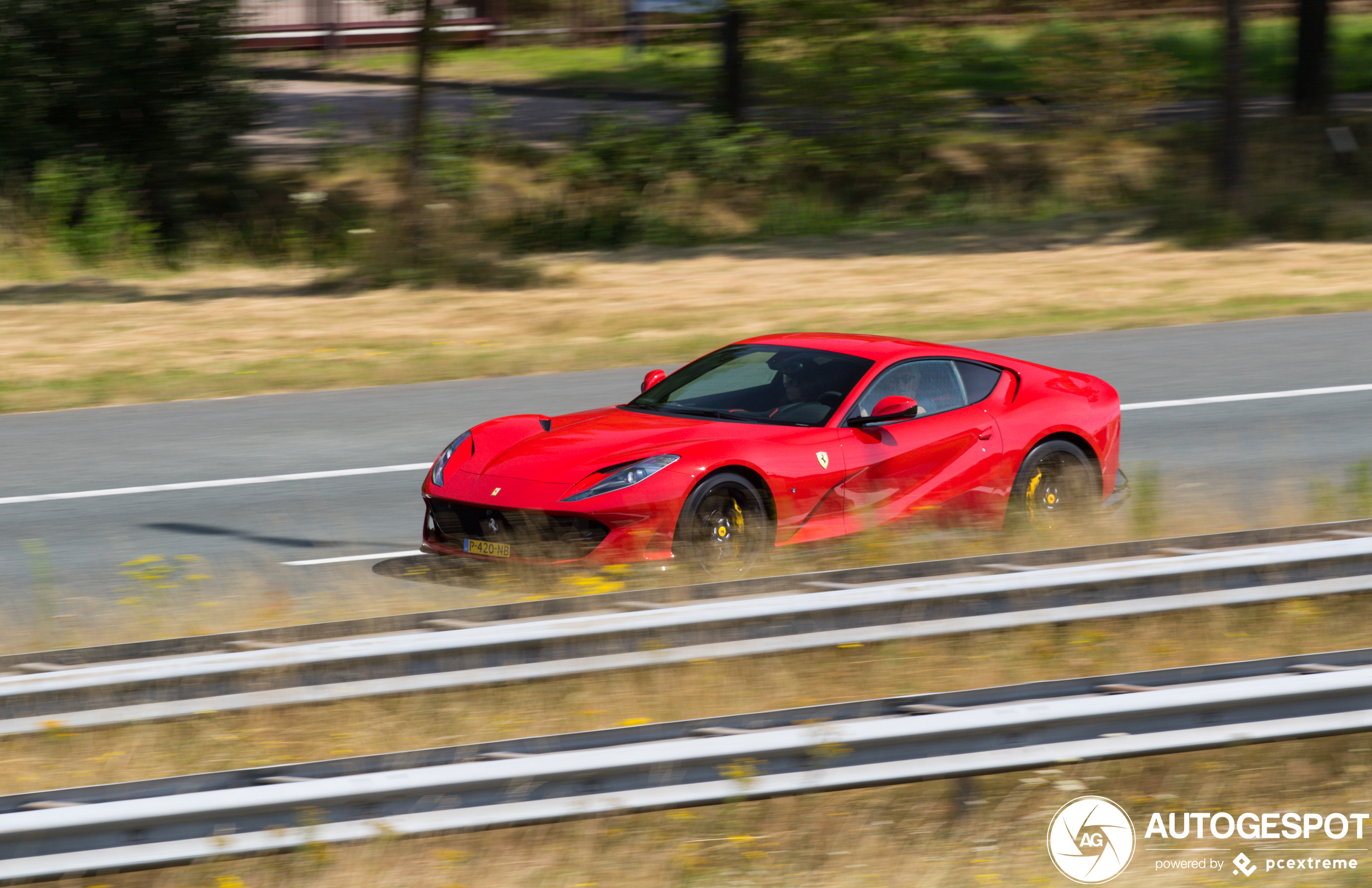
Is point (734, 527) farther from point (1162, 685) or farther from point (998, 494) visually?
point (1162, 685)

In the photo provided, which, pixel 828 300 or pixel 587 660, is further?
pixel 828 300

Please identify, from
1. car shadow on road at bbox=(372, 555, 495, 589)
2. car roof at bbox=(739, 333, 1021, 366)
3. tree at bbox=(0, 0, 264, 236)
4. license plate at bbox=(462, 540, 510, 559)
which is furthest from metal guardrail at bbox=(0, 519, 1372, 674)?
tree at bbox=(0, 0, 264, 236)

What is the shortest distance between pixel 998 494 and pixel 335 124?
2087 cm

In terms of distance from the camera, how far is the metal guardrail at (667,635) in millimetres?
5102

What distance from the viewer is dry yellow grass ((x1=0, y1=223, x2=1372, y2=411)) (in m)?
16.1

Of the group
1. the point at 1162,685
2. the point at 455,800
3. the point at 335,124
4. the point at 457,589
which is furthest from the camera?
the point at 335,124

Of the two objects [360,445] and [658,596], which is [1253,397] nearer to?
[360,445]

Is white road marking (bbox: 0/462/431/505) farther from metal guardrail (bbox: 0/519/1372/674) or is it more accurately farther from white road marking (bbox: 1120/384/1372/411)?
white road marking (bbox: 1120/384/1372/411)

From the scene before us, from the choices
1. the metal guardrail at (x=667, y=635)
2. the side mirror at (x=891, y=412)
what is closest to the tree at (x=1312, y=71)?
the side mirror at (x=891, y=412)

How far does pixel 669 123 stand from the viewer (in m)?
27.7

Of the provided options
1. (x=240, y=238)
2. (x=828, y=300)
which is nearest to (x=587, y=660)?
(x=828, y=300)

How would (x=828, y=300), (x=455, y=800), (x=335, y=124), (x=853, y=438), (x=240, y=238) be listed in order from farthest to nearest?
1. (x=335, y=124)
2. (x=240, y=238)
3. (x=828, y=300)
4. (x=853, y=438)
5. (x=455, y=800)

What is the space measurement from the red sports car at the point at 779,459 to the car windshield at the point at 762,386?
1 centimetres

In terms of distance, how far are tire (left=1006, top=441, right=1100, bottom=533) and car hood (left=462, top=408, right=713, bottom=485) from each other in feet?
5.73
